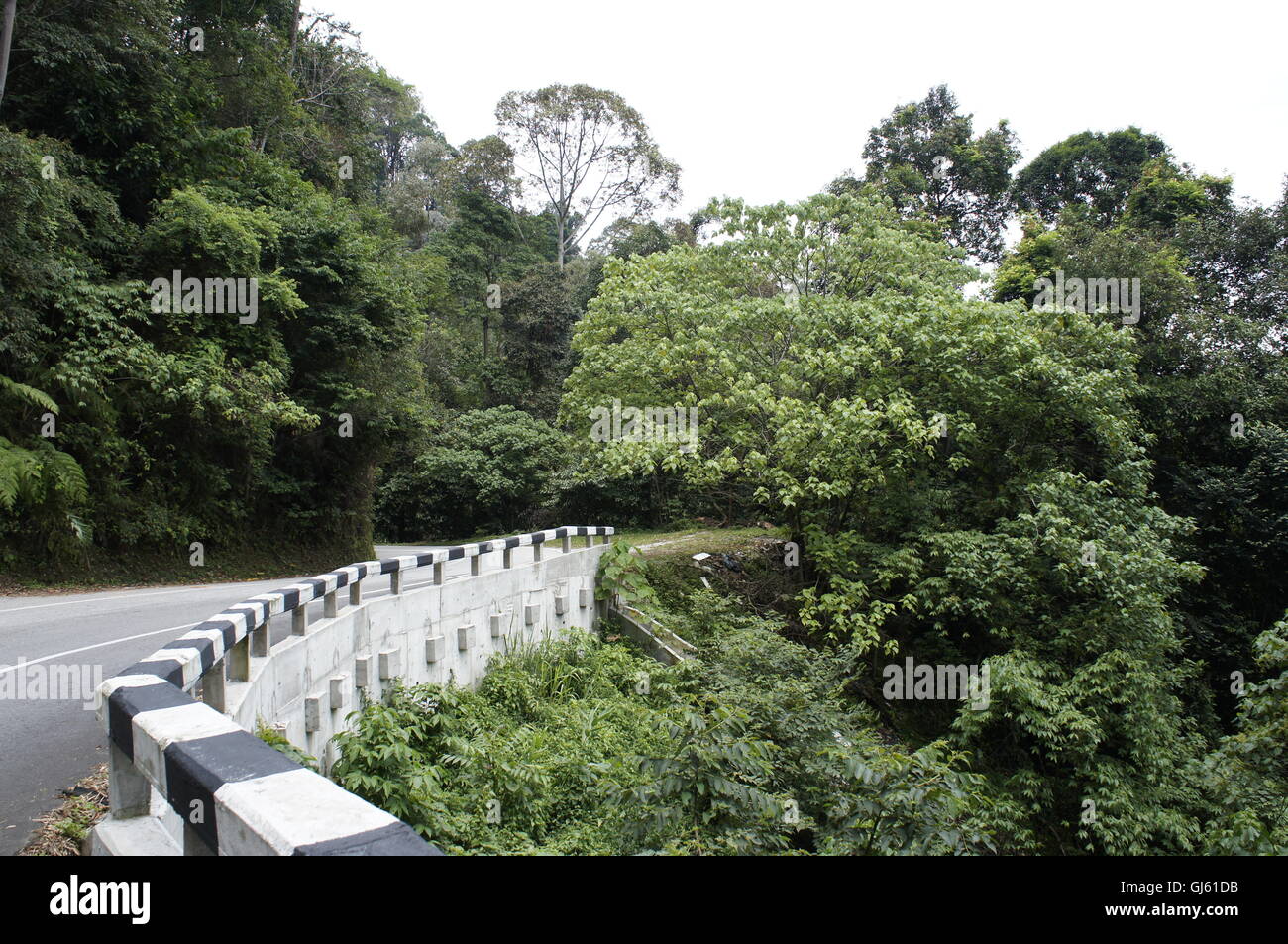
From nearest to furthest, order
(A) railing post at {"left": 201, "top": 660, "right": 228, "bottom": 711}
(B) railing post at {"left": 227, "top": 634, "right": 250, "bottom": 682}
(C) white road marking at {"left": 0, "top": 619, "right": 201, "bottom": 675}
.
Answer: (A) railing post at {"left": 201, "top": 660, "right": 228, "bottom": 711} < (B) railing post at {"left": 227, "top": 634, "right": 250, "bottom": 682} < (C) white road marking at {"left": 0, "top": 619, "right": 201, "bottom": 675}

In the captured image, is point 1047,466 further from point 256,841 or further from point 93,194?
point 93,194

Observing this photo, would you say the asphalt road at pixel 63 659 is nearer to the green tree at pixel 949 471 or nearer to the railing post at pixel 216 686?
the railing post at pixel 216 686

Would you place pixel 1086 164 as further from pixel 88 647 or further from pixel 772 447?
pixel 88 647

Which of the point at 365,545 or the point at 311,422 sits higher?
the point at 311,422

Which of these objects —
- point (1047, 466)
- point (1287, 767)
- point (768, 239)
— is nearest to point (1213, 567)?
point (1047, 466)

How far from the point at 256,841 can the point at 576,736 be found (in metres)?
6.67

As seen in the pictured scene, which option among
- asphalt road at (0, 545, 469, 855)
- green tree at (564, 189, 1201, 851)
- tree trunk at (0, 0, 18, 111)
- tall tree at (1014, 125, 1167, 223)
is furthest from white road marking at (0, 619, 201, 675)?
tall tree at (1014, 125, 1167, 223)

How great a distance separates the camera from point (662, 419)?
1423 cm

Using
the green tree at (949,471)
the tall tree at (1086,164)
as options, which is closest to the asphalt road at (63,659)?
the green tree at (949,471)

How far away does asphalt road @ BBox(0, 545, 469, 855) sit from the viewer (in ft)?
13.3

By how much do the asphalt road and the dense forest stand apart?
158 centimetres

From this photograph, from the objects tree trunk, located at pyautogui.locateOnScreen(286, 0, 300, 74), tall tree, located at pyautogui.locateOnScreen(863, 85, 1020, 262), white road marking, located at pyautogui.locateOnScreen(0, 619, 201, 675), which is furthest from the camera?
tall tree, located at pyautogui.locateOnScreen(863, 85, 1020, 262)

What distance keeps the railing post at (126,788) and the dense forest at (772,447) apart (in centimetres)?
290

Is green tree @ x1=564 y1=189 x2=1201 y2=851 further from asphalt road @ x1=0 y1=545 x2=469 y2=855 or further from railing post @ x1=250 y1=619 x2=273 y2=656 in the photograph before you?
railing post @ x1=250 y1=619 x2=273 y2=656
